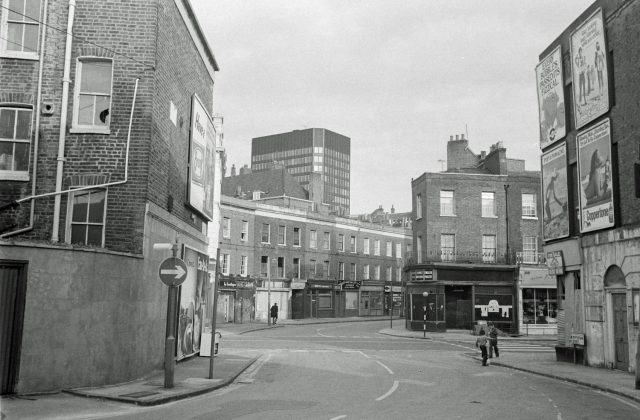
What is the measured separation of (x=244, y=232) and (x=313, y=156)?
115848 mm

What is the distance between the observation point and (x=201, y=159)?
22.9 meters

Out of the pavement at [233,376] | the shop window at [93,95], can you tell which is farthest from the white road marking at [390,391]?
the shop window at [93,95]

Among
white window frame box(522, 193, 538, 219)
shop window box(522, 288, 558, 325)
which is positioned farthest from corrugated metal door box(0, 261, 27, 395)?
white window frame box(522, 193, 538, 219)

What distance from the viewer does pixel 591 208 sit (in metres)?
22.8

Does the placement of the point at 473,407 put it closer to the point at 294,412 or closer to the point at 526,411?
the point at 526,411

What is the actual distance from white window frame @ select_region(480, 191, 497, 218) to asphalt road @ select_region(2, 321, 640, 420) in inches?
861

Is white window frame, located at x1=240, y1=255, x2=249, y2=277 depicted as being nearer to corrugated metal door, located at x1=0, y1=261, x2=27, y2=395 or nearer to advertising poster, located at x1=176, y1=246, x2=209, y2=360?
advertising poster, located at x1=176, y1=246, x2=209, y2=360

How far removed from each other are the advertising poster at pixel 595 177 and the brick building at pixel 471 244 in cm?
2016

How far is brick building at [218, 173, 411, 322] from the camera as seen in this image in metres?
54.4

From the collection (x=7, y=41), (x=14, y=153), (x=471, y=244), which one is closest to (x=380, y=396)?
(x=14, y=153)

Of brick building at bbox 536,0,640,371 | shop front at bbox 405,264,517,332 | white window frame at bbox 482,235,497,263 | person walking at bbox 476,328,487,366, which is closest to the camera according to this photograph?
brick building at bbox 536,0,640,371

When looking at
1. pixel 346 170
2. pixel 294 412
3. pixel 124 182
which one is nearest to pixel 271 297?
pixel 124 182

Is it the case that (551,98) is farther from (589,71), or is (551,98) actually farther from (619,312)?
(619,312)

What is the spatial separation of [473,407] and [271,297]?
A: 4517cm
